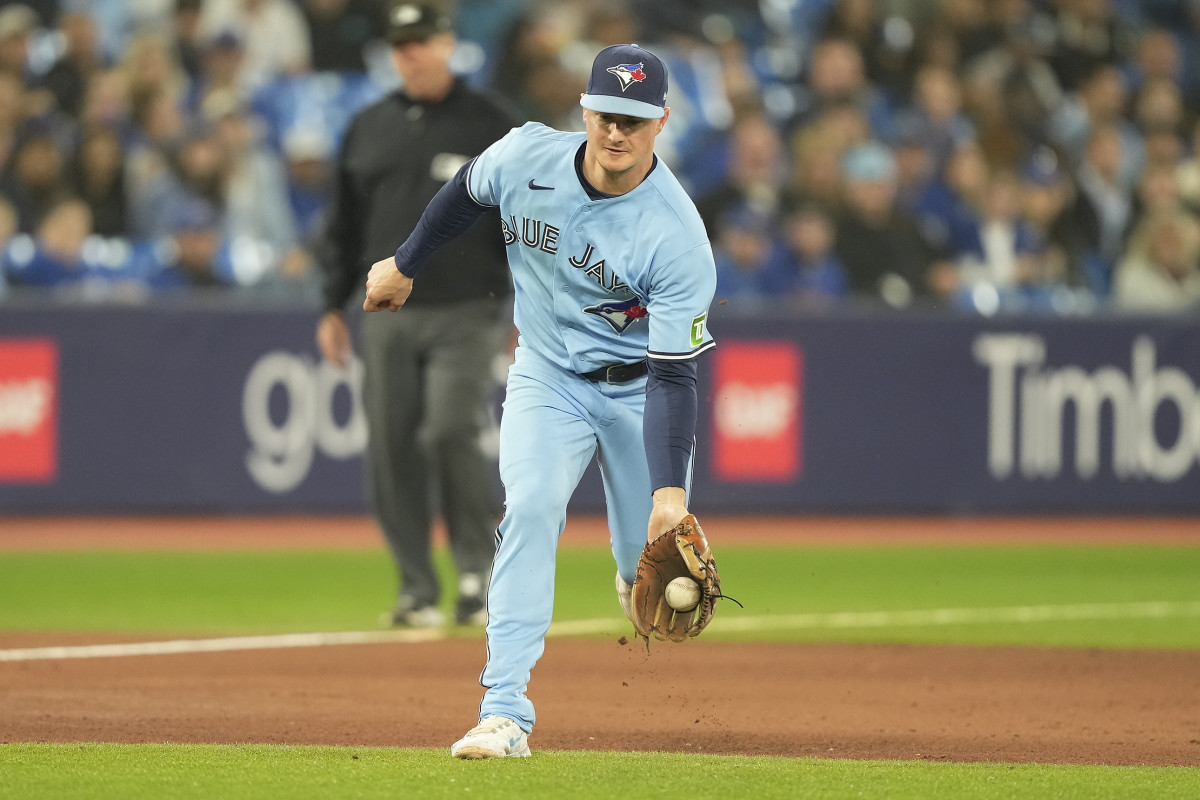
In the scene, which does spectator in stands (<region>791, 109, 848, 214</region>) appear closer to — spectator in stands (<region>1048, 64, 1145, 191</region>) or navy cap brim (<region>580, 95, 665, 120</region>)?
spectator in stands (<region>1048, 64, 1145, 191</region>)

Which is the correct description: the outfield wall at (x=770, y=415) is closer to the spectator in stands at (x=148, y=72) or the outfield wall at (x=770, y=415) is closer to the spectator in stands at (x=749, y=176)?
the spectator in stands at (x=749, y=176)

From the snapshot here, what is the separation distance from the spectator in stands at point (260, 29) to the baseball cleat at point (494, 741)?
1058 centimetres

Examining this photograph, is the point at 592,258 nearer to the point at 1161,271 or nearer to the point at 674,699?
the point at 674,699

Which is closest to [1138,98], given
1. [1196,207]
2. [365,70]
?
[1196,207]

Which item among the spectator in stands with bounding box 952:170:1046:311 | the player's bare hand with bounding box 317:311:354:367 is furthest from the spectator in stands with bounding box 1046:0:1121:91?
the player's bare hand with bounding box 317:311:354:367

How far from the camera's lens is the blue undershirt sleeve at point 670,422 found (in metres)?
5.37

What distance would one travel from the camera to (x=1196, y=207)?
53.3 ft

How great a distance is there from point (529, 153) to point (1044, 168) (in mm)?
11434

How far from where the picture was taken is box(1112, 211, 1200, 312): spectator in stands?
15180 mm

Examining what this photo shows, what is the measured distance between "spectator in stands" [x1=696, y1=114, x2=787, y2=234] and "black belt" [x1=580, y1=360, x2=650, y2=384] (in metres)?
8.74

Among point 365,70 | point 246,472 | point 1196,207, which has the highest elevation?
point 365,70

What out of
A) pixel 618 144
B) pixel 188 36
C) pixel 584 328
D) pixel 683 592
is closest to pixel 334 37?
pixel 188 36

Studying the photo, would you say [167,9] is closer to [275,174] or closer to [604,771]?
→ [275,174]

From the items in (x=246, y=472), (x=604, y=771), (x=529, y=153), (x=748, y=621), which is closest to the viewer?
(x=604, y=771)
